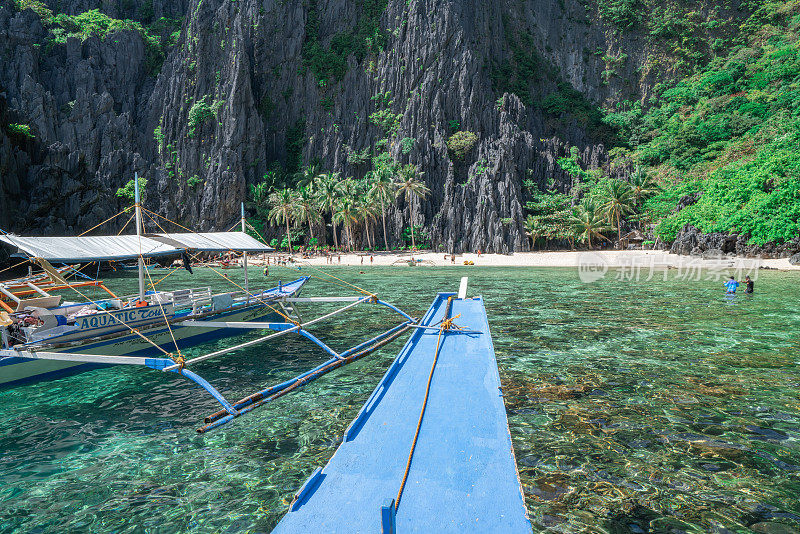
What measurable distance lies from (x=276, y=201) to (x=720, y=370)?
3089 inches

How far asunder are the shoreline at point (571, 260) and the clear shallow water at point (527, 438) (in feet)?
107

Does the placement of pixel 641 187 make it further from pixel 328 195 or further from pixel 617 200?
pixel 328 195

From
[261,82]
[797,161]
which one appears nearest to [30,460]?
[797,161]

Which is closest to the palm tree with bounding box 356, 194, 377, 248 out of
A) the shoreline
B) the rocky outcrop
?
the shoreline

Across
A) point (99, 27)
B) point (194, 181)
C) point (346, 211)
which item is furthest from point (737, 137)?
point (99, 27)

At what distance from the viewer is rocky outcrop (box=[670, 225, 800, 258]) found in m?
44.2

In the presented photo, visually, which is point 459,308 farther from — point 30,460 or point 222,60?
point 222,60

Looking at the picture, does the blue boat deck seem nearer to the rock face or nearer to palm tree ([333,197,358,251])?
the rock face

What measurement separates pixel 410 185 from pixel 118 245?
62.8 meters

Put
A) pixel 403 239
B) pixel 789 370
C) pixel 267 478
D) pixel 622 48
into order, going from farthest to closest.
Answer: pixel 622 48, pixel 403 239, pixel 789 370, pixel 267 478

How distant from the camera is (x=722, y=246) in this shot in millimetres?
47500

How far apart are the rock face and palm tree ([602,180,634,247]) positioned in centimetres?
1378

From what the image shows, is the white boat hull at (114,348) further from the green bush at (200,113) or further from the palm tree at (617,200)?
the green bush at (200,113)

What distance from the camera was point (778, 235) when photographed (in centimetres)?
4331
